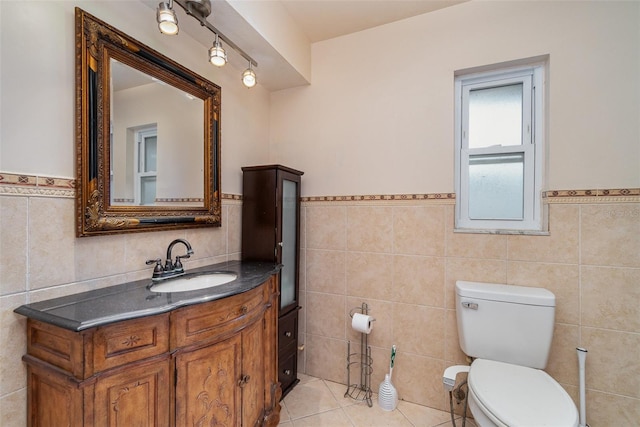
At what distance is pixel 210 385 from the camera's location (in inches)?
42.7

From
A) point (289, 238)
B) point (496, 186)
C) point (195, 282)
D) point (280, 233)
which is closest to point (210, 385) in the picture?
point (195, 282)

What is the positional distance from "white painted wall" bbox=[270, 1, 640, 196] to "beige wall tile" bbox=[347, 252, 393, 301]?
452 millimetres

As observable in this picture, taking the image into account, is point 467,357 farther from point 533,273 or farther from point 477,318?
point 533,273

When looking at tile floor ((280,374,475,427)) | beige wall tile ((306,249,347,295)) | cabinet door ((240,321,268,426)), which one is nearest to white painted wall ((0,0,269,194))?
cabinet door ((240,321,268,426))

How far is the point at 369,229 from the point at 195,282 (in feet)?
3.63

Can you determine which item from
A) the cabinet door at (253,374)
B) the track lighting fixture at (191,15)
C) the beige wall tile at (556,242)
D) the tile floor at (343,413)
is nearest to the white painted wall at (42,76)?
the track lighting fixture at (191,15)

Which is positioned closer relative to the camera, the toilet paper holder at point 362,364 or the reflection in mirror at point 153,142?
the reflection in mirror at point 153,142

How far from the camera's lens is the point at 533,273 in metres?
1.52

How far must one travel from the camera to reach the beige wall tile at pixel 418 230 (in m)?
1.71

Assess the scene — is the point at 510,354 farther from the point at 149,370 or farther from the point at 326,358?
the point at 149,370

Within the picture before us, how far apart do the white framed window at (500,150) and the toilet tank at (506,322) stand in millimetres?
360

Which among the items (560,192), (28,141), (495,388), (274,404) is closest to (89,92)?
(28,141)

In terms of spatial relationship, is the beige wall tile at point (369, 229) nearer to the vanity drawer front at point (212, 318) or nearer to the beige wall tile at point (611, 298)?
the vanity drawer front at point (212, 318)

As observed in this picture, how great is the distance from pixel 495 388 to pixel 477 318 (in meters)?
0.37
